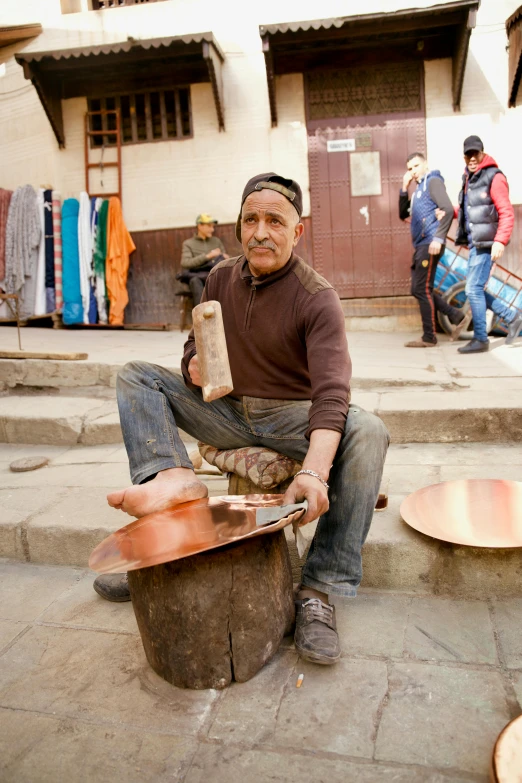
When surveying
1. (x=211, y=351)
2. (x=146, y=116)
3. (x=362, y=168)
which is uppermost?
(x=146, y=116)

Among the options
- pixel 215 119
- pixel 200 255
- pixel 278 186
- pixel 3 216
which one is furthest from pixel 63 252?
pixel 278 186

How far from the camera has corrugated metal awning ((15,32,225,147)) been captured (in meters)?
7.66

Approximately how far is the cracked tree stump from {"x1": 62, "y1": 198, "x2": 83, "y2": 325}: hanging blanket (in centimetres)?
709

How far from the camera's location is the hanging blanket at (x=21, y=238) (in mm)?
8273

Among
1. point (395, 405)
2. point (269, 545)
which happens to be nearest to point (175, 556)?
point (269, 545)

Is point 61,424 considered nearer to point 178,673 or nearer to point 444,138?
point 178,673

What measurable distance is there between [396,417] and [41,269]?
617 centimetres

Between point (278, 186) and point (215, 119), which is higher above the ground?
point (215, 119)

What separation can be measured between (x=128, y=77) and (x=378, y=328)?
465cm

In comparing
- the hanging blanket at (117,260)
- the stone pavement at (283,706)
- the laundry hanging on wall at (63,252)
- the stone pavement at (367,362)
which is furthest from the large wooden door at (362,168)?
the stone pavement at (283,706)

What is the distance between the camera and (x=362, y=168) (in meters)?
8.14

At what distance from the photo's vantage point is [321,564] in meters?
2.23

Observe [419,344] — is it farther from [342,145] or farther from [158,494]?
[158,494]

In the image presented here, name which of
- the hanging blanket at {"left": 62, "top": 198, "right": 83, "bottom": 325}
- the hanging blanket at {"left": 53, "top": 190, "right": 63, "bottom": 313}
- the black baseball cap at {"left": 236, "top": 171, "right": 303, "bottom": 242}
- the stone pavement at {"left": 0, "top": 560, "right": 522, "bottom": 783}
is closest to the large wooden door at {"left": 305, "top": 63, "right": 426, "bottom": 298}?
the hanging blanket at {"left": 62, "top": 198, "right": 83, "bottom": 325}
